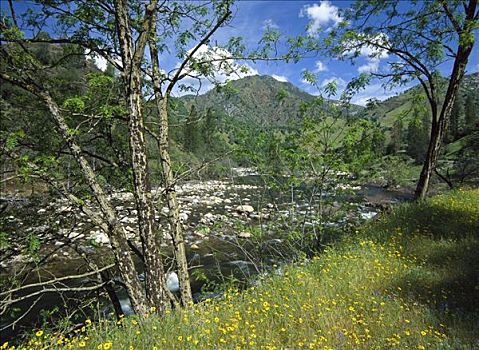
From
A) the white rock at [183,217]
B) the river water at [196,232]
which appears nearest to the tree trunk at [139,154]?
the river water at [196,232]

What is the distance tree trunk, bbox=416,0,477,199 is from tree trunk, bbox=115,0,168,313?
746 centimetres

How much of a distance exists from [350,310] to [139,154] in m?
3.49

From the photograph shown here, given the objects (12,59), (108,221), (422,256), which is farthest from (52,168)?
(422,256)

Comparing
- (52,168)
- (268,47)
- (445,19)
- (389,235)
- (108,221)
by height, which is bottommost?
(389,235)

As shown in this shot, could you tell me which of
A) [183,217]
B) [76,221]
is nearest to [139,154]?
[76,221]

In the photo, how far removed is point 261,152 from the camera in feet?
23.8

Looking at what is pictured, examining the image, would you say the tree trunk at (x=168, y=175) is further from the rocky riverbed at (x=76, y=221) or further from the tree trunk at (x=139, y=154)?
the tree trunk at (x=139, y=154)

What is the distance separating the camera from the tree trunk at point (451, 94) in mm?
7439

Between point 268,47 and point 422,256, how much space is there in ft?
16.2

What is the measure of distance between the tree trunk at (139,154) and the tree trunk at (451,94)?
7465 millimetres

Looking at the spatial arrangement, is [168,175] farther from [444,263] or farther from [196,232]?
[196,232]

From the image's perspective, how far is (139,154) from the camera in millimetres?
4121

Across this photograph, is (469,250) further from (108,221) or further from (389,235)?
(108,221)

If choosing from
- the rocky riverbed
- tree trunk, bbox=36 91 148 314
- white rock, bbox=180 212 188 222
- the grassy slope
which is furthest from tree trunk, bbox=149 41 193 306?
white rock, bbox=180 212 188 222
